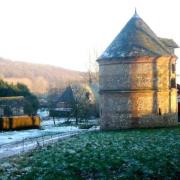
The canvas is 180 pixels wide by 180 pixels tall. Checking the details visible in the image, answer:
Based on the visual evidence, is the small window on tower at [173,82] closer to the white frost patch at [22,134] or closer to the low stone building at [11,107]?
the white frost patch at [22,134]

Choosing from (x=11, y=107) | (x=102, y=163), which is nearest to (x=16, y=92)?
(x=11, y=107)

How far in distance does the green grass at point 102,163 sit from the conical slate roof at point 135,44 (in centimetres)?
1467

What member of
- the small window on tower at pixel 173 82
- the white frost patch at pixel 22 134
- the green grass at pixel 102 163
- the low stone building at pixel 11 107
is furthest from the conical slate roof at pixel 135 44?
the low stone building at pixel 11 107

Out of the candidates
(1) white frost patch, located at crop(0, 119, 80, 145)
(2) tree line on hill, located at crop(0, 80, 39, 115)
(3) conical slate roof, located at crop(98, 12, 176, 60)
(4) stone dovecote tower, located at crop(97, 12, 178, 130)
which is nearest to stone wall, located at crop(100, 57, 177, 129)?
(4) stone dovecote tower, located at crop(97, 12, 178, 130)

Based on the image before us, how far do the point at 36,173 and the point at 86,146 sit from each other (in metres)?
7.14

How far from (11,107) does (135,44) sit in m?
25.6

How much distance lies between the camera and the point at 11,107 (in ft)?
191

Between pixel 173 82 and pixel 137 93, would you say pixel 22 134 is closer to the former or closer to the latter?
pixel 137 93

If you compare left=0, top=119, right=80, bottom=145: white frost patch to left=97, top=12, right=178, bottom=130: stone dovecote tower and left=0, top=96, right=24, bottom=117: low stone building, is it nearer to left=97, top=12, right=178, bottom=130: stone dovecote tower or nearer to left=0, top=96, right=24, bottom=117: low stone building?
left=97, top=12, right=178, bottom=130: stone dovecote tower

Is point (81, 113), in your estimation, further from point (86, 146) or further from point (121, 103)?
point (86, 146)

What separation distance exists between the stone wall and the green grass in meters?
13.4

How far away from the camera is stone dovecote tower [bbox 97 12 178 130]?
1467 inches

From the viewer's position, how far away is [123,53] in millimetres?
37469

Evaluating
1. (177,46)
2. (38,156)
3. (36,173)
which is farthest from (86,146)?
(177,46)
